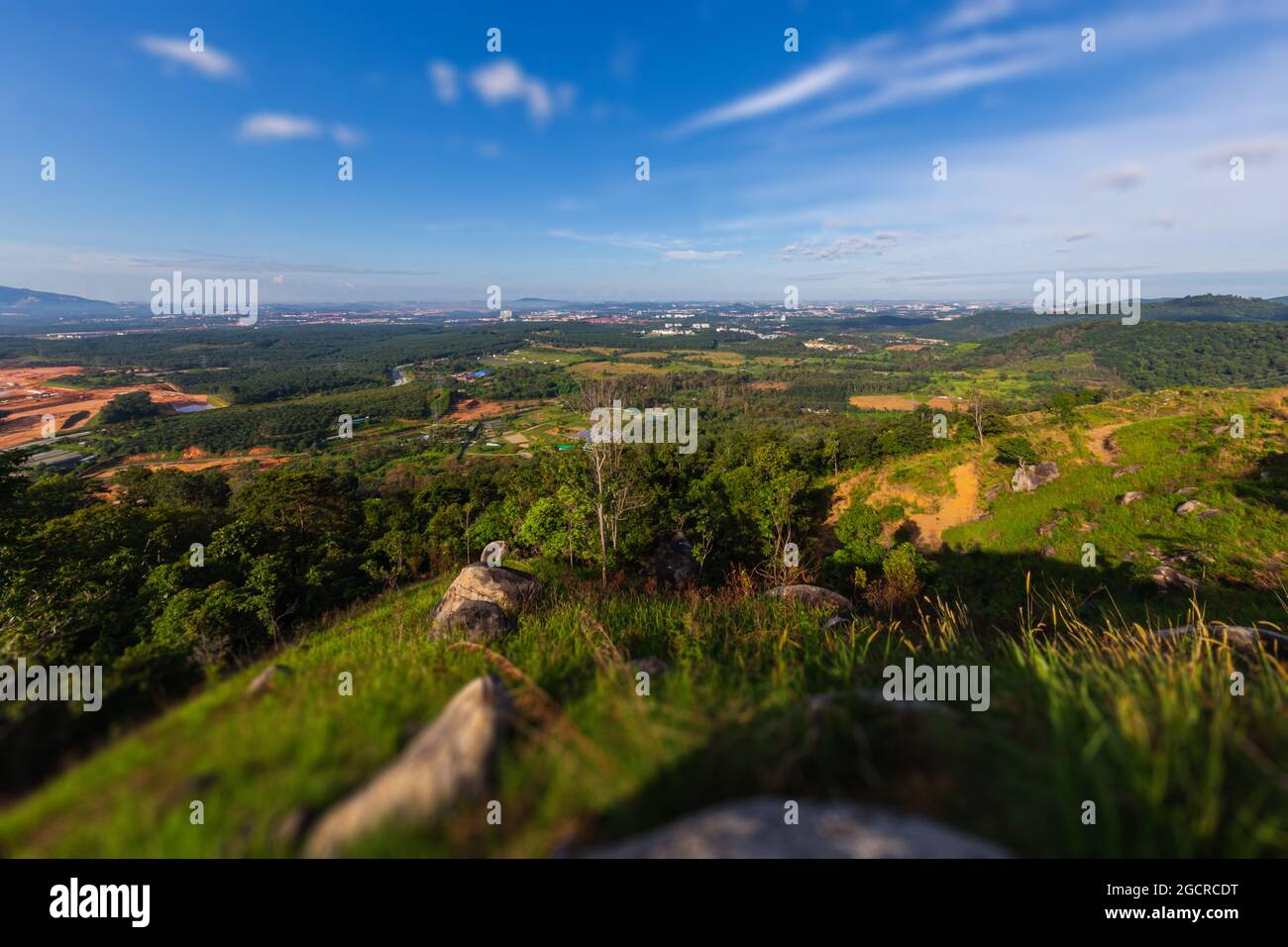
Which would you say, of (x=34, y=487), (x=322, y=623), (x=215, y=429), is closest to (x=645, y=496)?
(x=322, y=623)

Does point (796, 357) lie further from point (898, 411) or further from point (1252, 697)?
point (1252, 697)

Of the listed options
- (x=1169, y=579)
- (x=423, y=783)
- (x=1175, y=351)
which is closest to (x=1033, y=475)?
(x=1169, y=579)

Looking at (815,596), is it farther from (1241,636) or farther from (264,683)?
(264,683)

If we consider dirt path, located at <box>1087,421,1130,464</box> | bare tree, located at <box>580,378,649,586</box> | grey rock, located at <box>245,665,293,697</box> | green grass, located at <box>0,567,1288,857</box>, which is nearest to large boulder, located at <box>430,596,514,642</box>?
grey rock, located at <box>245,665,293,697</box>

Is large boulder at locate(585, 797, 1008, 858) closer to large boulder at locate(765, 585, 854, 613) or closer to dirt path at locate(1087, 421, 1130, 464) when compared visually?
large boulder at locate(765, 585, 854, 613)

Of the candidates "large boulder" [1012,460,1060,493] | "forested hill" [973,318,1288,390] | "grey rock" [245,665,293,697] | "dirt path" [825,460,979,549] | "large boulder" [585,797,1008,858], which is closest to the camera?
"large boulder" [585,797,1008,858]
